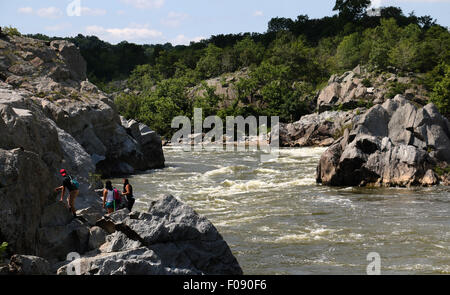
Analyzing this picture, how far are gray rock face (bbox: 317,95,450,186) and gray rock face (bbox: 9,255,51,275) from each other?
23912 millimetres

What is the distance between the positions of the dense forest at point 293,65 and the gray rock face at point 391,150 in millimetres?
29961

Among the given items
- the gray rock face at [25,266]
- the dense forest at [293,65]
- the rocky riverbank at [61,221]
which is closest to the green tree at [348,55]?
the dense forest at [293,65]

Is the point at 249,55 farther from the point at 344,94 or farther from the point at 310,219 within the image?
the point at 310,219

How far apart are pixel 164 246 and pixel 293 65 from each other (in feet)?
311

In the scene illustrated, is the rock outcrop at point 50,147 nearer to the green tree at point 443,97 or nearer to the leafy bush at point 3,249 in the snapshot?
the leafy bush at point 3,249

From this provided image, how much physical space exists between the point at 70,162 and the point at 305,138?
45.9 m

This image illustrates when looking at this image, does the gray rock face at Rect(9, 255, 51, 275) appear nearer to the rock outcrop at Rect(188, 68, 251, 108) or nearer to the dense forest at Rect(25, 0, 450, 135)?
the dense forest at Rect(25, 0, 450, 135)

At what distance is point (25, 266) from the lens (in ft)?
40.0

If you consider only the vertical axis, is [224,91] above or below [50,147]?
above

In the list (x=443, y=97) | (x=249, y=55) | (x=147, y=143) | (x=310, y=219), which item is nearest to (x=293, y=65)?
(x=249, y=55)

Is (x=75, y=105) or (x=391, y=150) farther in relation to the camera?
(x=75, y=105)

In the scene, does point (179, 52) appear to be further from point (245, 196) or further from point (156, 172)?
point (245, 196)
